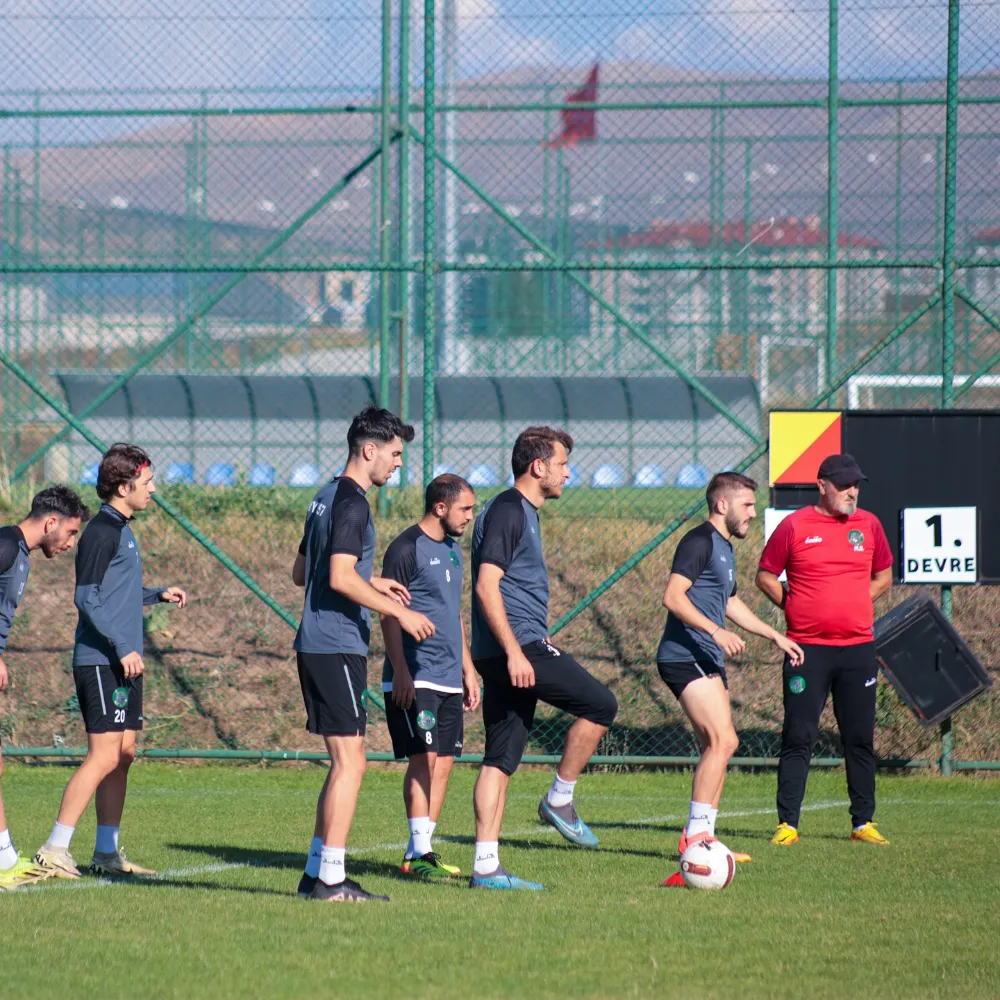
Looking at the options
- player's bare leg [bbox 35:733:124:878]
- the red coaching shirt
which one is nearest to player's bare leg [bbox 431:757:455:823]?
player's bare leg [bbox 35:733:124:878]

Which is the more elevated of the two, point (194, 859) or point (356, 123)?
point (356, 123)

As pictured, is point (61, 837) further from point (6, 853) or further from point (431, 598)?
point (431, 598)

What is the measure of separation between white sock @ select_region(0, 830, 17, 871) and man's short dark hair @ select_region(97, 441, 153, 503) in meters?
1.59

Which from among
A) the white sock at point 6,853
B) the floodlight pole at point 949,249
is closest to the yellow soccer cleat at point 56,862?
the white sock at point 6,853

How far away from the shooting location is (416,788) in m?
7.41

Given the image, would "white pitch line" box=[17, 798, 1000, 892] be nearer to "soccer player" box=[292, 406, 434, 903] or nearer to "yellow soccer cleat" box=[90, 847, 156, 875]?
"yellow soccer cleat" box=[90, 847, 156, 875]

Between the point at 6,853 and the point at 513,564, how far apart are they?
265 cm

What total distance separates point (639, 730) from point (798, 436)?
2696mm

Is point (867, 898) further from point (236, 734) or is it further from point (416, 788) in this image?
point (236, 734)

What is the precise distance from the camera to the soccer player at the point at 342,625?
6.42 m

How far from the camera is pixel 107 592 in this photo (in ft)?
23.7

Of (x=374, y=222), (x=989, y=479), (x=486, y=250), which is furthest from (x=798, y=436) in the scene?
(x=486, y=250)

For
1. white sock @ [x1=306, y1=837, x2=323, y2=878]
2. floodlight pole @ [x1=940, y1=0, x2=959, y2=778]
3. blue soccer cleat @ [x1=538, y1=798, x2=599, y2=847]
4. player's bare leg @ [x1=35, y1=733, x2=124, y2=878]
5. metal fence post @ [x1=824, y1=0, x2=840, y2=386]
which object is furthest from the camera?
metal fence post @ [x1=824, y1=0, x2=840, y2=386]

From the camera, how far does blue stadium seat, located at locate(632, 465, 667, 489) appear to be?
16859mm
